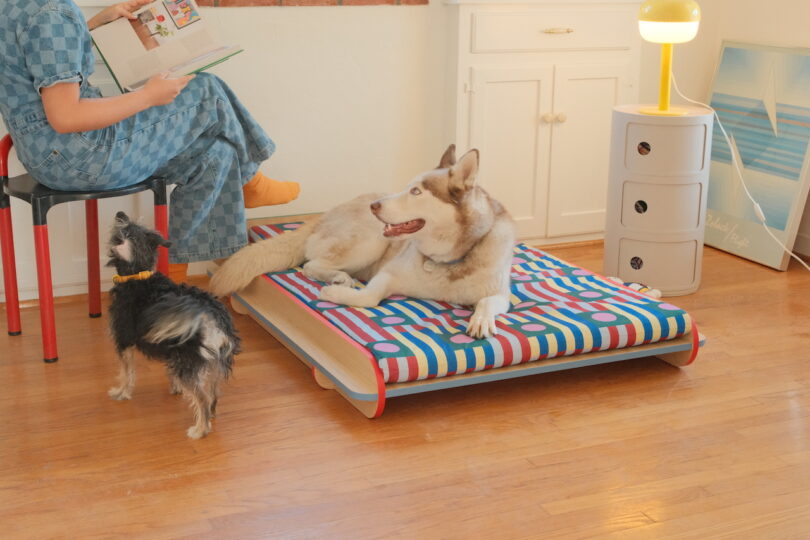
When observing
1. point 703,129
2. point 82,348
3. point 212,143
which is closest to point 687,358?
point 703,129

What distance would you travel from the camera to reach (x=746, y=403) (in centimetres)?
251

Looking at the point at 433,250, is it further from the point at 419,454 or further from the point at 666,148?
the point at 666,148

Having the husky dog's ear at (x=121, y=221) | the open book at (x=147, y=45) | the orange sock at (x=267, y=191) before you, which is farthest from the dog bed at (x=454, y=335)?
the open book at (x=147, y=45)

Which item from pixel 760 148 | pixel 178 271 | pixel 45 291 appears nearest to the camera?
pixel 45 291

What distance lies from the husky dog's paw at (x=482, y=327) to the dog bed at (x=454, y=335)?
20 millimetres

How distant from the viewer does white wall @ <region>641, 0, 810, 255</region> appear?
150 inches

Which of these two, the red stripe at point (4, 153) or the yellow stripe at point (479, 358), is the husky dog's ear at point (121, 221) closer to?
the red stripe at point (4, 153)

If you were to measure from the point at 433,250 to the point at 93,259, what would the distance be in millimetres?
1175

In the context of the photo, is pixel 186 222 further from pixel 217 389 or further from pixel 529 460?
pixel 529 460

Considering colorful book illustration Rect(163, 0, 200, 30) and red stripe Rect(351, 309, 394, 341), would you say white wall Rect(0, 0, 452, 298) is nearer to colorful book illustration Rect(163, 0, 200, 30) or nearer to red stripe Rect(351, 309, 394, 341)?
colorful book illustration Rect(163, 0, 200, 30)

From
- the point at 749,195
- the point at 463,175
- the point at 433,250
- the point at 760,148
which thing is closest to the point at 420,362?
the point at 433,250

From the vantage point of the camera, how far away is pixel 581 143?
3924 millimetres

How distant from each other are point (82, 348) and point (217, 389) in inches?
30.0

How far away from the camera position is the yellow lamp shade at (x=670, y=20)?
321 cm
